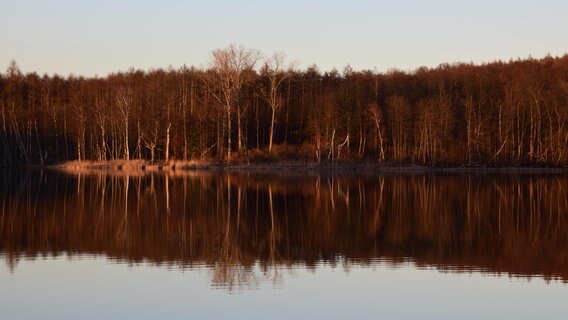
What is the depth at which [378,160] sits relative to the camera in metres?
73.4

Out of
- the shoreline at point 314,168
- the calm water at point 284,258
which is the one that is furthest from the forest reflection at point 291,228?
the shoreline at point 314,168

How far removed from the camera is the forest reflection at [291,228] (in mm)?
19531

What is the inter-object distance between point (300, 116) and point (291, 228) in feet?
195

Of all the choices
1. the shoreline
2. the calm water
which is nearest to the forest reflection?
the calm water

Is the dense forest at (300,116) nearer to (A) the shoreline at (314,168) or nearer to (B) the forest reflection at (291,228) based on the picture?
(A) the shoreline at (314,168)

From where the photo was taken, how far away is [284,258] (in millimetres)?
19797

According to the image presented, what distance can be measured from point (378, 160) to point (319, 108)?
8600mm

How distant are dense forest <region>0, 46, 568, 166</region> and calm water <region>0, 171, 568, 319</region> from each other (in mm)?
34617

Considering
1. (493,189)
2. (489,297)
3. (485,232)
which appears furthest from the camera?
(493,189)

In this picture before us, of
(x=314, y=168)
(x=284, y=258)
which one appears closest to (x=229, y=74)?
(x=314, y=168)

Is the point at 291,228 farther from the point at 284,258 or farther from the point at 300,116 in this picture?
the point at 300,116

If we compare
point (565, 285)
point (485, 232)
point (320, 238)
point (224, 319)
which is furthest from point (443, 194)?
point (224, 319)

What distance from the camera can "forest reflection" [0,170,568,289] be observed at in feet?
64.1

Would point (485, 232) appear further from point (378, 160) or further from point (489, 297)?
point (378, 160)
